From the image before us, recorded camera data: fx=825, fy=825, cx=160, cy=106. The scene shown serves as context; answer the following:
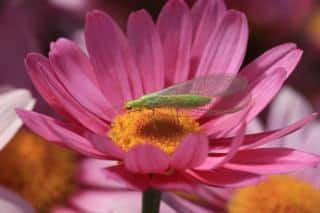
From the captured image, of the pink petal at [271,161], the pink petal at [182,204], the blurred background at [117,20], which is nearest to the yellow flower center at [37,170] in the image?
the blurred background at [117,20]

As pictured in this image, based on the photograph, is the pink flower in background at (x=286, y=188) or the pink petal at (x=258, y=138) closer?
the pink petal at (x=258, y=138)

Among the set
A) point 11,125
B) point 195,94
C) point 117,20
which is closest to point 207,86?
point 195,94

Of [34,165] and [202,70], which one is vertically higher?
[202,70]

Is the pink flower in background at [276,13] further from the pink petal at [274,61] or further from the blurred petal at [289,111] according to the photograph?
the pink petal at [274,61]

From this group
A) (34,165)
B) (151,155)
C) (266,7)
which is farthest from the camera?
(266,7)

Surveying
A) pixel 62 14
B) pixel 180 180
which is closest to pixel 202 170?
pixel 180 180

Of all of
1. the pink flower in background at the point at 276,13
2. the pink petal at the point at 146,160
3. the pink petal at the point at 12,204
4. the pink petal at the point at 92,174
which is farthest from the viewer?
the pink flower in background at the point at 276,13

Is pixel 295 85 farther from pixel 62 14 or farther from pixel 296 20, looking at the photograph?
pixel 62 14

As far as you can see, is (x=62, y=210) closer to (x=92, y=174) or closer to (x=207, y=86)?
(x=92, y=174)
